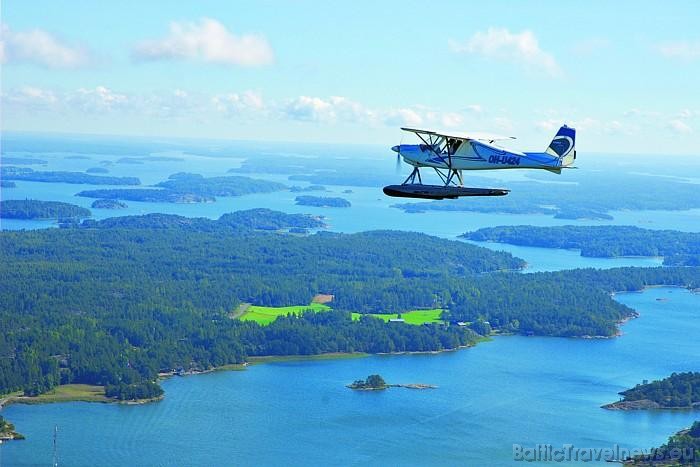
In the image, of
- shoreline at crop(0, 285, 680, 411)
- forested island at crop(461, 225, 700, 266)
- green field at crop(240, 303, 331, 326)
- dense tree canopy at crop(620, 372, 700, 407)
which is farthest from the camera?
forested island at crop(461, 225, 700, 266)

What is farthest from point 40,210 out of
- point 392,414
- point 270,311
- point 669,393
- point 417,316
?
point 669,393

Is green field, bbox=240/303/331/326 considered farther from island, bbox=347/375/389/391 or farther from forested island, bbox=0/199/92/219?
forested island, bbox=0/199/92/219

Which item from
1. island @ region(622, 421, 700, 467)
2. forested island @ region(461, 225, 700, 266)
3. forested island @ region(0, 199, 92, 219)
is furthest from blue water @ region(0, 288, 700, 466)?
forested island @ region(0, 199, 92, 219)

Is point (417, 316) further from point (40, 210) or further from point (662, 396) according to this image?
point (40, 210)

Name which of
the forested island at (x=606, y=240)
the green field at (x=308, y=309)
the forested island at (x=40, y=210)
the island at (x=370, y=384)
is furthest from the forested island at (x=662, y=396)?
the forested island at (x=40, y=210)

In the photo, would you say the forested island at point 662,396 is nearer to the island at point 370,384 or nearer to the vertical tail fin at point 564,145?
the island at point 370,384

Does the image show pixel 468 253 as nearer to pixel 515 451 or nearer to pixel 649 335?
pixel 649 335
